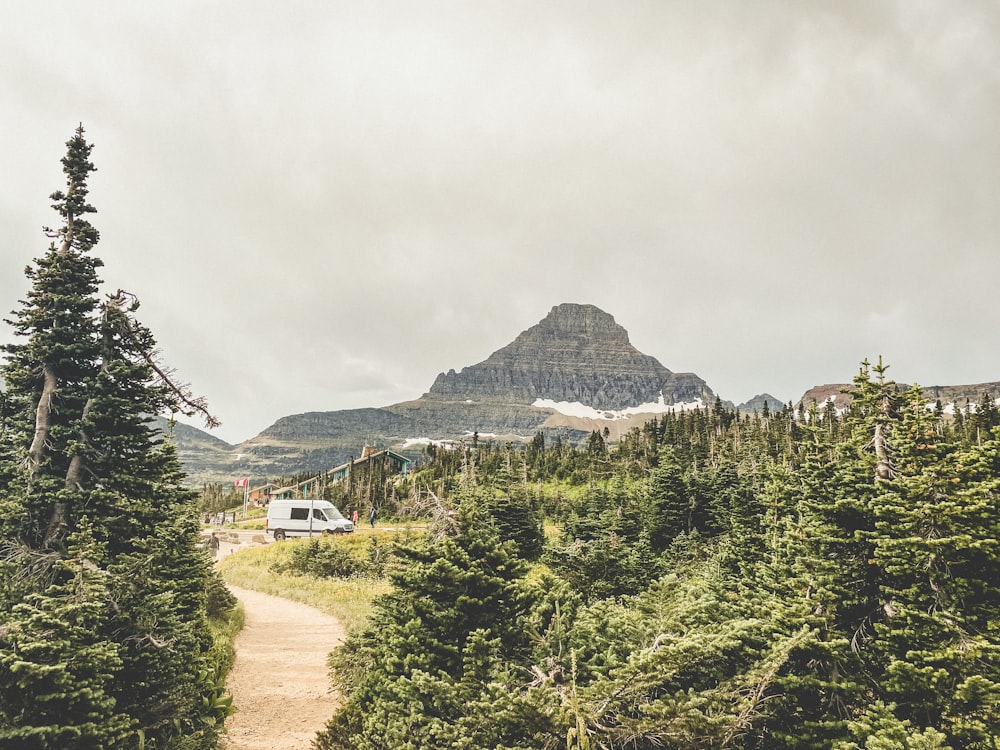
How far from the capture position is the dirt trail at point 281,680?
10375mm

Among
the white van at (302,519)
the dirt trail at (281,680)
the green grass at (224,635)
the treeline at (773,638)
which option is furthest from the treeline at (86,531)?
the white van at (302,519)

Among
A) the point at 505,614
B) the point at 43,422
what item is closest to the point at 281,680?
the point at 43,422

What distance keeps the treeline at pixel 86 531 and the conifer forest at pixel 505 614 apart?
0.11 ft

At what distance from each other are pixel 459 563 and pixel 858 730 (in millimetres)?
4546

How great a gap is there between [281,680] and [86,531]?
8740 millimetres

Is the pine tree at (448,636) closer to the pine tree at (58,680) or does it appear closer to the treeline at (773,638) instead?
the treeline at (773,638)

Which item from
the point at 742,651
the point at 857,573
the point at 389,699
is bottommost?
the point at 389,699

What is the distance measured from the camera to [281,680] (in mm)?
13547

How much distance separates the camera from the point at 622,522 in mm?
22453

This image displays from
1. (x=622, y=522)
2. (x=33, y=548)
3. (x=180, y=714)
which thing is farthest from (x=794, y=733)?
(x=622, y=522)

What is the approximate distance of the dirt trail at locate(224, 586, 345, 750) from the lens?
10.4 m

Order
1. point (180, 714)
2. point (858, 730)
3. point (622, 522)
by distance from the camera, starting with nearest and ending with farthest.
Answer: point (858, 730), point (180, 714), point (622, 522)

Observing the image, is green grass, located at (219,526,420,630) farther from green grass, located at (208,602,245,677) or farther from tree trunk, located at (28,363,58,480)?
tree trunk, located at (28,363,58,480)

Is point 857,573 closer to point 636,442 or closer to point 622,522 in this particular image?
point 622,522
